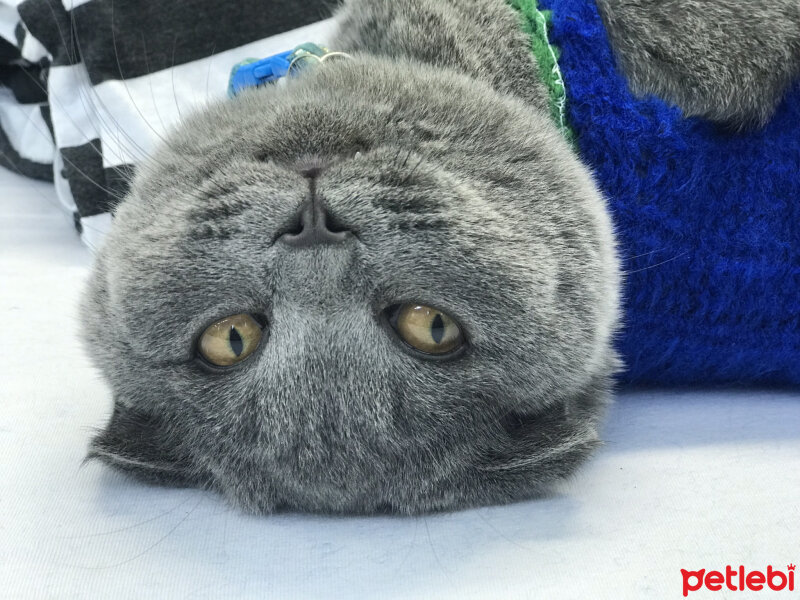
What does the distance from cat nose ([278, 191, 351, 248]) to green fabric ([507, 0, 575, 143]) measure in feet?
1.50

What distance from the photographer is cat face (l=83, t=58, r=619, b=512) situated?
104 centimetres

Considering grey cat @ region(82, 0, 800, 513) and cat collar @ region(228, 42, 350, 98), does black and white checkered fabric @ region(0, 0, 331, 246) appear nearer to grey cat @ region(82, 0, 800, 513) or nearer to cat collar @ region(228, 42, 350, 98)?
cat collar @ region(228, 42, 350, 98)

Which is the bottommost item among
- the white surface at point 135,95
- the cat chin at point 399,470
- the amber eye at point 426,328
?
the cat chin at point 399,470

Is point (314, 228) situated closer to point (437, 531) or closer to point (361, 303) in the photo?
point (361, 303)

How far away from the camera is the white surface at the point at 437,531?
1.02 m

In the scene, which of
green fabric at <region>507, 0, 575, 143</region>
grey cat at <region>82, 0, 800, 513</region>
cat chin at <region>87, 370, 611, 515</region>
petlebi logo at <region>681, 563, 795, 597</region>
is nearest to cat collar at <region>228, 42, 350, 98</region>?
grey cat at <region>82, 0, 800, 513</region>

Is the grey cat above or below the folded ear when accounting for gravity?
above

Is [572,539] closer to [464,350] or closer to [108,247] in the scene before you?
[464,350]

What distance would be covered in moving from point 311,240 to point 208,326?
0.18 metres

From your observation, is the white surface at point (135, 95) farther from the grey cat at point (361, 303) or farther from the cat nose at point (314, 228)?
the cat nose at point (314, 228)

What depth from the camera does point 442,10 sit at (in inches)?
54.9

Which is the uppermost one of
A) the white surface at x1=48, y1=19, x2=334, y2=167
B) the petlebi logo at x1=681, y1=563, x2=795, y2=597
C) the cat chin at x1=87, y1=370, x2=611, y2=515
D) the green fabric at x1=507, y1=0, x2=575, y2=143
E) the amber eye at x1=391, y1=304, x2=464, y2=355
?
the green fabric at x1=507, y1=0, x2=575, y2=143

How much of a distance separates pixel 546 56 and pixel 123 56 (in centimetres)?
116

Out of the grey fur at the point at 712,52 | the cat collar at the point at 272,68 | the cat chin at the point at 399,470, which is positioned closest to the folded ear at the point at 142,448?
the cat chin at the point at 399,470
